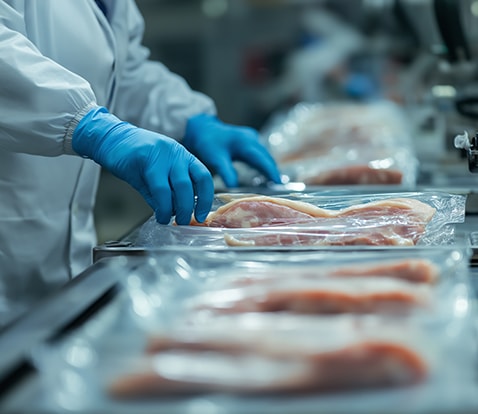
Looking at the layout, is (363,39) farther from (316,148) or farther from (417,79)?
(316,148)

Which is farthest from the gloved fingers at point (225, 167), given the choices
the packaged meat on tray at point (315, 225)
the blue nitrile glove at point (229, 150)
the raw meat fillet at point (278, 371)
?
the raw meat fillet at point (278, 371)

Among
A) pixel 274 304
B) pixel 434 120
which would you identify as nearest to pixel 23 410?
pixel 274 304

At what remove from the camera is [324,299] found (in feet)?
2.82

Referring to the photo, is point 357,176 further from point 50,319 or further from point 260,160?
point 50,319

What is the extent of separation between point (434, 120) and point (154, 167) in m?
1.46

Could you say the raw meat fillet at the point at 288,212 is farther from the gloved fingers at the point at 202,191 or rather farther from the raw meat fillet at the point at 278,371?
the raw meat fillet at the point at 278,371

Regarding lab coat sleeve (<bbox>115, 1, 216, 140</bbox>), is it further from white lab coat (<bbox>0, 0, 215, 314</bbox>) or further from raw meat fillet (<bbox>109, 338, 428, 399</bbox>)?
raw meat fillet (<bbox>109, 338, 428, 399</bbox>)

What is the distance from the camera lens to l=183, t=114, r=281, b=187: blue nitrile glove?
6.40 feet

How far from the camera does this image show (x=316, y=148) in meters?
2.51

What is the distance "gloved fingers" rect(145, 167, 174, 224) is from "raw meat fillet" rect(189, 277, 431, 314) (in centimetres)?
46

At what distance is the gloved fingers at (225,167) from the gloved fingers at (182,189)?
0.57 m

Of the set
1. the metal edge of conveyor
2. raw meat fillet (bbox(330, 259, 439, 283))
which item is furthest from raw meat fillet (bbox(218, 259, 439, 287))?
the metal edge of conveyor

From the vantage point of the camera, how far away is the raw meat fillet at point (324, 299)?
2.80ft

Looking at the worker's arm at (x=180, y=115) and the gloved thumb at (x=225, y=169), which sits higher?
the worker's arm at (x=180, y=115)
